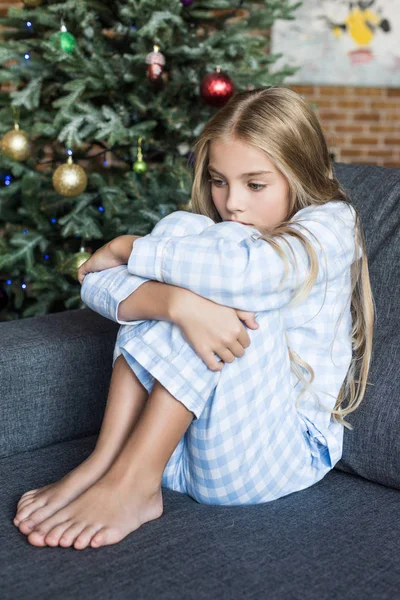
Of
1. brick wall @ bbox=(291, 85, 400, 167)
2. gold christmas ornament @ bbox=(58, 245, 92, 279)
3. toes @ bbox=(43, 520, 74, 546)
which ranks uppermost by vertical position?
toes @ bbox=(43, 520, 74, 546)

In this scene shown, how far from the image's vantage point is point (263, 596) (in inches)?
36.3

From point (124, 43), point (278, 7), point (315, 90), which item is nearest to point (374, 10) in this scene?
point (315, 90)

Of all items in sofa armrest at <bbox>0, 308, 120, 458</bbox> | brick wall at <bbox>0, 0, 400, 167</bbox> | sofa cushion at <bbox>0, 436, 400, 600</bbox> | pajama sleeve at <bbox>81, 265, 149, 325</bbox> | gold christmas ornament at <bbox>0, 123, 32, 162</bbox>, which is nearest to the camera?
sofa cushion at <bbox>0, 436, 400, 600</bbox>

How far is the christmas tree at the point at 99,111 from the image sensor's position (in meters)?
2.17

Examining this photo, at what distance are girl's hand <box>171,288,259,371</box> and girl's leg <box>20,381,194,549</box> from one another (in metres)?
0.09

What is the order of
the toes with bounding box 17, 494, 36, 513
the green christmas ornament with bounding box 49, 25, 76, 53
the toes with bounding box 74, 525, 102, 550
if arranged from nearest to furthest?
1. the toes with bounding box 74, 525, 102, 550
2. the toes with bounding box 17, 494, 36, 513
3. the green christmas ornament with bounding box 49, 25, 76, 53

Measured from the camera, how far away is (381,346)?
4.47ft

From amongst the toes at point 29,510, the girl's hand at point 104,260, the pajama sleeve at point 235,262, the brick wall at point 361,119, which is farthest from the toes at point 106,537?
the brick wall at point 361,119

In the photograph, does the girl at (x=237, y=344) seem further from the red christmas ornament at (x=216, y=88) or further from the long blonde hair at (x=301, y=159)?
the red christmas ornament at (x=216, y=88)

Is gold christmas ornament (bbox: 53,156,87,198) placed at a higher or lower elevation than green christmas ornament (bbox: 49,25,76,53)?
lower

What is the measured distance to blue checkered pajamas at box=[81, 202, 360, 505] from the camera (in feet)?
3.84

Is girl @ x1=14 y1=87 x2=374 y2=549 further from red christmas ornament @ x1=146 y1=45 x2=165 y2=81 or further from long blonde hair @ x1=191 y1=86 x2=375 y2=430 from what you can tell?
red christmas ornament @ x1=146 y1=45 x2=165 y2=81

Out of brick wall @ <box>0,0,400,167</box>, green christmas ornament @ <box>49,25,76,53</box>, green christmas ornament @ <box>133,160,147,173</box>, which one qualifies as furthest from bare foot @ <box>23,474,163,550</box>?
brick wall @ <box>0,0,400,167</box>

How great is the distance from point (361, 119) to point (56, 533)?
3.89 metres
